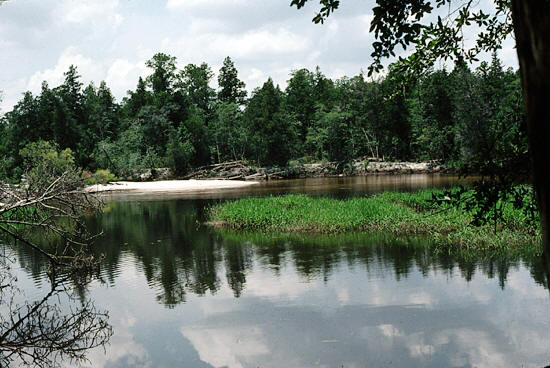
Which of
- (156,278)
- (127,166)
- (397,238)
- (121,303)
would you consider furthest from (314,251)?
(127,166)

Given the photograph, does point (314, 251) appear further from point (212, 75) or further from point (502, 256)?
point (212, 75)

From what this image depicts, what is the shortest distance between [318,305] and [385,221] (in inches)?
383

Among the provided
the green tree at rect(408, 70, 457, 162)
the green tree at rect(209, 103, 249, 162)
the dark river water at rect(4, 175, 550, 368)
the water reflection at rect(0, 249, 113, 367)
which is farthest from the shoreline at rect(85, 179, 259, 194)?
the water reflection at rect(0, 249, 113, 367)

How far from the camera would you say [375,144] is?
75.4 meters

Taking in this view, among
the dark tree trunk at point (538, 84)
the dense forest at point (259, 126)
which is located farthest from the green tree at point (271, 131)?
the dark tree trunk at point (538, 84)

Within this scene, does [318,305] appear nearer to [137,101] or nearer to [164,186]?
[164,186]

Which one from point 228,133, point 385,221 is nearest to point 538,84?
point 385,221

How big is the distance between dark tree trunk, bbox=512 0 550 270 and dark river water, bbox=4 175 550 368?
6.38 meters

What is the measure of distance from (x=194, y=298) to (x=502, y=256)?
947cm

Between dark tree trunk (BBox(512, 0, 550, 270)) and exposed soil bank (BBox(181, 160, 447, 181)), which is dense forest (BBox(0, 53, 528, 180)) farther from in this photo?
dark tree trunk (BBox(512, 0, 550, 270))

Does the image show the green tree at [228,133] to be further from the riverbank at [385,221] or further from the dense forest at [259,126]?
the riverbank at [385,221]

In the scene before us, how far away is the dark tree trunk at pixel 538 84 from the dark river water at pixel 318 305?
6383mm

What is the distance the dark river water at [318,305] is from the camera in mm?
8867

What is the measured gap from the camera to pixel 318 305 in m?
11.6
